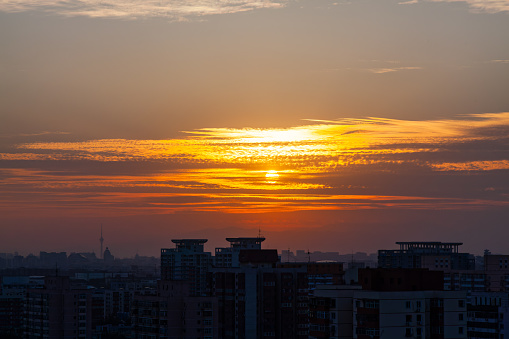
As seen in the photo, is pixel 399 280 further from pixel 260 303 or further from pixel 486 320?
pixel 260 303

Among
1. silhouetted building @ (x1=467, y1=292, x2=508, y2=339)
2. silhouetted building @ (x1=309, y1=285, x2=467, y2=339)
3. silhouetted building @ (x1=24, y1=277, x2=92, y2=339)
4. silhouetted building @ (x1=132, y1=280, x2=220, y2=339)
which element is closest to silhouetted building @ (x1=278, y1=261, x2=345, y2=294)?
silhouetted building @ (x1=24, y1=277, x2=92, y2=339)

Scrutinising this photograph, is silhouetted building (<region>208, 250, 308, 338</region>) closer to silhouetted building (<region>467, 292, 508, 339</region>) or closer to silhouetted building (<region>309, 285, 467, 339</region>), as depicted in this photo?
silhouetted building (<region>467, 292, 508, 339</region>)

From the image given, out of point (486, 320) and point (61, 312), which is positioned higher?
point (486, 320)

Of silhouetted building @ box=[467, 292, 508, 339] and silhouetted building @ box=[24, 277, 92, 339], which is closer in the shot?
silhouetted building @ box=[467, 292, 508, 339]

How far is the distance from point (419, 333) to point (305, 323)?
6072 cm

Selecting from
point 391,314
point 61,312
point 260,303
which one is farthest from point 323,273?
point 391,314

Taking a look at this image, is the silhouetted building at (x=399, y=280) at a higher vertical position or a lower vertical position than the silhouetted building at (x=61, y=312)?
higher

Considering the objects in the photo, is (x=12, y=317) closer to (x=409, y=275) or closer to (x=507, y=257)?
(x=507, y=257)

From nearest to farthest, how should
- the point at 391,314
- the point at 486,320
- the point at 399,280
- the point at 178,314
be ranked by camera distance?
the point at 391,314 < the point at 399,280 < the point at 178,314 < the point at 486,320

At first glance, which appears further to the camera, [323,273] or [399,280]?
[323,273]

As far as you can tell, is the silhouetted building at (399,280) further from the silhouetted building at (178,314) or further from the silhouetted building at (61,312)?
the silhouetted building at (61,312)

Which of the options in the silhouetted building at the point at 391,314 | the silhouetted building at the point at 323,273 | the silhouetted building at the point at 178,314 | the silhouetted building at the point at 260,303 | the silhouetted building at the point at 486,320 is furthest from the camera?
the silhouetted building at the point at 323,273

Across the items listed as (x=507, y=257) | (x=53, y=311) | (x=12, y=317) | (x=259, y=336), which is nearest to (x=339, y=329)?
(x=259, y=336)

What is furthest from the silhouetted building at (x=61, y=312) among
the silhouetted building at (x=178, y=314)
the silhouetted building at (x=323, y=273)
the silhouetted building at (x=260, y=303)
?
the silhouetted building at (x=323, y=273)
